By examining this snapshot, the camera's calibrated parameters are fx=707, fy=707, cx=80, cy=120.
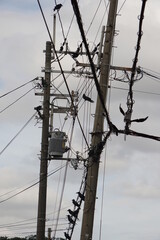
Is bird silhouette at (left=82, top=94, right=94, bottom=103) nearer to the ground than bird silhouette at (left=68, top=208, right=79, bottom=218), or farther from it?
farther from it

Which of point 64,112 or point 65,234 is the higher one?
point 64,112

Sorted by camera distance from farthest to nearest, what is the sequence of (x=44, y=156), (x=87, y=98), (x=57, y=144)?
1. (x=57, y=144)
2. (x=44, y=156)
3. (x=87, y=98)

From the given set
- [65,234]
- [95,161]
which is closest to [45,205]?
[65,234]

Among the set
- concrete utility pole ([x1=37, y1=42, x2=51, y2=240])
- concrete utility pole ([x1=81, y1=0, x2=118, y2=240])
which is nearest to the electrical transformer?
concrete utility pole ([x1=37, y1=42, x2=51, y2=240])

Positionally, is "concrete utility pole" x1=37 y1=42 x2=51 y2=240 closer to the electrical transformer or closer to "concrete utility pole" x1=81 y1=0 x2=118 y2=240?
the electrical transformer

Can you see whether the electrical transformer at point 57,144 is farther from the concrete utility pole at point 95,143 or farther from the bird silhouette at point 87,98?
the concrete utility pole at point 95,143

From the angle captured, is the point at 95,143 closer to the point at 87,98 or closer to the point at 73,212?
the point at 87,98

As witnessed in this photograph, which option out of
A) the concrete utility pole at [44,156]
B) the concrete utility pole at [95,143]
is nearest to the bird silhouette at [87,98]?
the concrete utility pole at [44,156]

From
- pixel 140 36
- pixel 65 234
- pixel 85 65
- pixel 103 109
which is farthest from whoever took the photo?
pixel 65 234

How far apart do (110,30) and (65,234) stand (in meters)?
9.49

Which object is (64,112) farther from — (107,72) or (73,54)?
(107,72)

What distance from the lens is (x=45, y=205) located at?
72.6 feet

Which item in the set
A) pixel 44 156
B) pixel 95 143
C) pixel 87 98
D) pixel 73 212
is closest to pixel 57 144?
pixel 44 156

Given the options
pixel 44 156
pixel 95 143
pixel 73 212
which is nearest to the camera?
pixel 95 143
